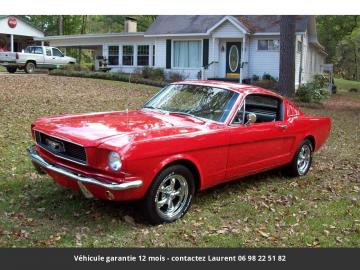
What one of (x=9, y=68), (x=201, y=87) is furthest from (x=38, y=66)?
(x=201, y=87)

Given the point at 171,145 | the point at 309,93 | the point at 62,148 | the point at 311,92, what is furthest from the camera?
the point at 311,92

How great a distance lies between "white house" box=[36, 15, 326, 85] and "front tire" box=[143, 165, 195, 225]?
795 inches

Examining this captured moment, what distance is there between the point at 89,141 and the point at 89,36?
30.0m

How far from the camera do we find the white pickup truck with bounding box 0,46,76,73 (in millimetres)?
26688

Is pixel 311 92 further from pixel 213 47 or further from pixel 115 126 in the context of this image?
pixel 115 126

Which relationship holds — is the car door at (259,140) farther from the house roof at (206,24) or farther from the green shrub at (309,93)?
the house roof at (206,24)

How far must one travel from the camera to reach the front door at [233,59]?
26.2 meters

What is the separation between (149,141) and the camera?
15.6ft

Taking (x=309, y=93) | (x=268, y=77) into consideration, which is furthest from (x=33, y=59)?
(x=309, y=93)

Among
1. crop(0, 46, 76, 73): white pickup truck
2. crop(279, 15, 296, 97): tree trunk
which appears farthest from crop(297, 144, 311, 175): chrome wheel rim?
crop(0, 46, 76, 73): white pickup truck

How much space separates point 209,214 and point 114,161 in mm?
1614

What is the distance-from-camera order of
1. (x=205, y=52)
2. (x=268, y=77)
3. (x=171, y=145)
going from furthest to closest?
1. (x=205, y=52)
2. (x=268, y=77)
3. (x=171, y=145)

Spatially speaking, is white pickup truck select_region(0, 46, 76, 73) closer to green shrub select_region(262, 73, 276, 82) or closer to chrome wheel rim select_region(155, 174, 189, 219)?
green shrub select_region(262, 73, 276, 82)

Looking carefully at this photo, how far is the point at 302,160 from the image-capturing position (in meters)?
7.71
